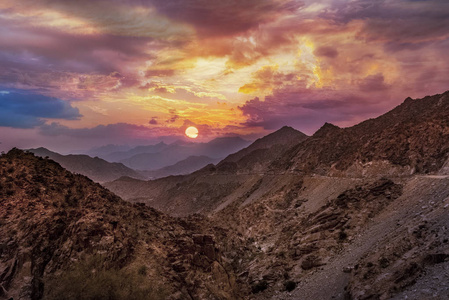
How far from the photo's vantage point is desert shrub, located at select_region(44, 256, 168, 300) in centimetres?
2378

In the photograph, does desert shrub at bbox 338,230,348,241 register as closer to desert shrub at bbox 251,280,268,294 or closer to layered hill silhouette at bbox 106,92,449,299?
layered hill silhouette at bbox 106,92,449,299

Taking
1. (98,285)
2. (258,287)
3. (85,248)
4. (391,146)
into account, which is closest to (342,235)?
(258,287)

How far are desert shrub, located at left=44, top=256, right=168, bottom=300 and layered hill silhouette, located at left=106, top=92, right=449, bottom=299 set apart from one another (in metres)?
13.1

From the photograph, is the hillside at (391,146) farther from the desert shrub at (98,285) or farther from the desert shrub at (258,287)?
the desert shrub at (98,285)

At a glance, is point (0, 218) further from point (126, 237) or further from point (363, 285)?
point (363, 285)

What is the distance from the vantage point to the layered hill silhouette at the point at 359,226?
21.0 metres

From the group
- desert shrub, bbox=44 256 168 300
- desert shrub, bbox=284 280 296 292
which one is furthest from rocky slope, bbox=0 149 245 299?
desert shrub, bbox=284 280 296 292

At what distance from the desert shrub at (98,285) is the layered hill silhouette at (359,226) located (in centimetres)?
1306

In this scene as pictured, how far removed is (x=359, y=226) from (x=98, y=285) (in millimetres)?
30300

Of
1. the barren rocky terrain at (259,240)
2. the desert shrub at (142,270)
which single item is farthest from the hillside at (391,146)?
the desert shrub at (142,270)

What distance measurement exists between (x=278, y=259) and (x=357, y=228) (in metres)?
10.8

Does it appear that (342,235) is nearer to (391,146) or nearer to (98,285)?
(98,285)

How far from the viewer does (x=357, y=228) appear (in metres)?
35.5

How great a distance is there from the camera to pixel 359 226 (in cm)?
3569
